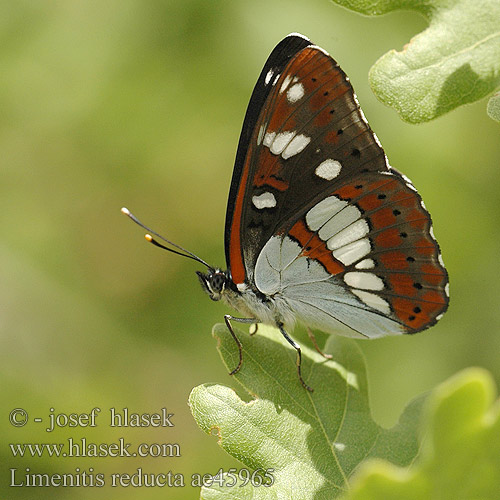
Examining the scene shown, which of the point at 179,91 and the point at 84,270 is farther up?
the point at 179,91

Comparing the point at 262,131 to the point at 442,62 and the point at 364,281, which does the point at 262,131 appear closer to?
the point at 364,281

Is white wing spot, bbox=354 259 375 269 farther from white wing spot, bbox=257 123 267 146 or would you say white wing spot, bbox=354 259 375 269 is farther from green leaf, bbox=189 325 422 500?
white wing spot, bbox=257 123 267 146

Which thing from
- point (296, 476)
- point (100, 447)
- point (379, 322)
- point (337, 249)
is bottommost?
point (100, 447)

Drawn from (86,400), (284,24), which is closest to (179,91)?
(284,24)

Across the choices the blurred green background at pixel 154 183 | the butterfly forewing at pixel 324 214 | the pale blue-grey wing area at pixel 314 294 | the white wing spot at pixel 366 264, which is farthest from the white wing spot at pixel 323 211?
the blurred green background at pixel 154 183

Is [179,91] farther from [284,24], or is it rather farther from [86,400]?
[86,400]

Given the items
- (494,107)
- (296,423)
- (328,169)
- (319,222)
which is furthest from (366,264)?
(494,107)

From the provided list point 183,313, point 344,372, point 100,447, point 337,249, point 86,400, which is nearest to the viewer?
point 344,372
